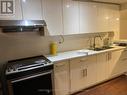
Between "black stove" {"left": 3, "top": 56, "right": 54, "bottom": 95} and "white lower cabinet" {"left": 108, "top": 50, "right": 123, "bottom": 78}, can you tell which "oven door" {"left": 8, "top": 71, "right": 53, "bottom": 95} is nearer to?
"black stove" {"left": 3, "top": 56, "right": 54, "bottom": 95}

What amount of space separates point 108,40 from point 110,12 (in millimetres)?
766

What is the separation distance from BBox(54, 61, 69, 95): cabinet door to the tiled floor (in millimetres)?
484

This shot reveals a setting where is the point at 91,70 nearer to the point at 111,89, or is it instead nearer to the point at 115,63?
the point at 111,89

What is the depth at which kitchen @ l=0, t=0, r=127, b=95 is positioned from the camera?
6.71ft

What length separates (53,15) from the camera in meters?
2.45

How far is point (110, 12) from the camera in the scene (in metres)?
3.40

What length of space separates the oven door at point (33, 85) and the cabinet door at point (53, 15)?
86cm

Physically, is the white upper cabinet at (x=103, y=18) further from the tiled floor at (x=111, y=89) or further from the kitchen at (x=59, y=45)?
the tiled floor at (x=111, y=89)

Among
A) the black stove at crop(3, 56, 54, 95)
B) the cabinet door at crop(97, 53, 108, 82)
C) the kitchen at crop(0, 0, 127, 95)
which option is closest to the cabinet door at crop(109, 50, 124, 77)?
the kitchen at crop(0, 0, 127, 95)

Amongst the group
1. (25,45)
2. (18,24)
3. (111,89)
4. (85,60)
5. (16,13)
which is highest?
(16,13)

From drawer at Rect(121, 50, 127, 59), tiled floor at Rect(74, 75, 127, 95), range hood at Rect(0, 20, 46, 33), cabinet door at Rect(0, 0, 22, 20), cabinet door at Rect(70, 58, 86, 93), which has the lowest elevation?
tiled floor at Rect(74, 75, 127, 95)

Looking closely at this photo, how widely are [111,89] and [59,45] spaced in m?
1.50

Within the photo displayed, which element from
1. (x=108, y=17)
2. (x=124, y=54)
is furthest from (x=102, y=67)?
(x=108, y=17)

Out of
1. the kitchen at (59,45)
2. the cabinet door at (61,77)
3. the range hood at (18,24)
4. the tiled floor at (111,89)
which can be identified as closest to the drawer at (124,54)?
the kitchen at (59,45)
